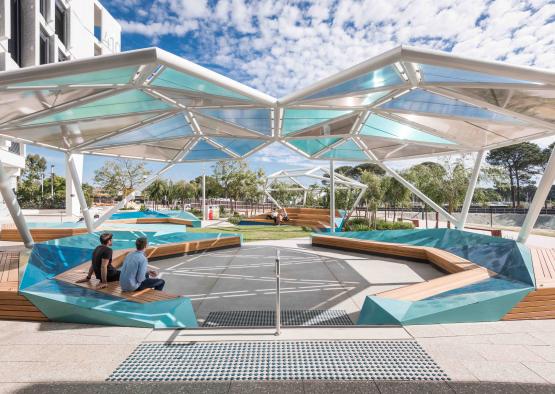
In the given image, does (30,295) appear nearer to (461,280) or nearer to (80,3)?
(461,280)

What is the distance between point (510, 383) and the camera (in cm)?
358

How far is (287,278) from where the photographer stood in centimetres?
1037

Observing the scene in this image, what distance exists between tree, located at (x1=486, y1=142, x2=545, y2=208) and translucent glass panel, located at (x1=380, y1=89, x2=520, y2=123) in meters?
83.1

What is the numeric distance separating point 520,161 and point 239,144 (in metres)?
88.9

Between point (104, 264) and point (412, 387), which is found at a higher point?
point (104, 264)

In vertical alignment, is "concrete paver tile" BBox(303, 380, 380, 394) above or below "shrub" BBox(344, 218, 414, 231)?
above

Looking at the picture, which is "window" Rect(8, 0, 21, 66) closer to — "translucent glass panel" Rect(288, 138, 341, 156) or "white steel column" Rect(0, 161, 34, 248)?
"white steel column" Rect(0, 161, 34, 248)

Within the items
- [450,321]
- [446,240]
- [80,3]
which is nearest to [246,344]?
[450,321]

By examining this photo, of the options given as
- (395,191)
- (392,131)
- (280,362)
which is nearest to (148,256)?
(280,362)

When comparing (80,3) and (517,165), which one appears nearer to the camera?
(80,3)

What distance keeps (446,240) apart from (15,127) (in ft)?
56.6

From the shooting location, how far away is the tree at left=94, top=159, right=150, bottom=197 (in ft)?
184

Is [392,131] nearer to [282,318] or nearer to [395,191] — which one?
[282,318]

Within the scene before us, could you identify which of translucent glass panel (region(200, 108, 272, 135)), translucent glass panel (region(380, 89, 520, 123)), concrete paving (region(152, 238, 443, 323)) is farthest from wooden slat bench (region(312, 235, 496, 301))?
translucent glass panel (region(200, 108, 272, 135))
